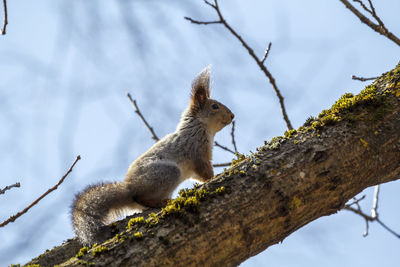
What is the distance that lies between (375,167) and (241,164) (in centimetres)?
89

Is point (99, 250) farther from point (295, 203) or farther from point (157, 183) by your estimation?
point (157, 183)

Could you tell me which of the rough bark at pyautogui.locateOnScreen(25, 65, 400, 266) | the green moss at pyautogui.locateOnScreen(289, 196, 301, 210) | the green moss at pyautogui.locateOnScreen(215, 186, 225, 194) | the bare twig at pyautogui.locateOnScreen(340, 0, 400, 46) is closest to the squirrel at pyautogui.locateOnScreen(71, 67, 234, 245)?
the rough bark at pyautogui.locateOnScreen(25, 65, 400, 266)

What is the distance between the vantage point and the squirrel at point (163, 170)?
3320 mm

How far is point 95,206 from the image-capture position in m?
3.45

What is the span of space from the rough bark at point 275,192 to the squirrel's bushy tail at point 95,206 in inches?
11.4

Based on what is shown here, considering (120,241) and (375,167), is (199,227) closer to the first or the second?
(120,241)

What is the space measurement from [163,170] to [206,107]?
1.81 metres

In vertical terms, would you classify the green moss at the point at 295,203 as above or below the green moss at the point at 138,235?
below

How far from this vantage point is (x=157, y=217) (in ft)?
7.77

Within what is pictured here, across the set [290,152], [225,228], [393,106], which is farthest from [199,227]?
[393,106]

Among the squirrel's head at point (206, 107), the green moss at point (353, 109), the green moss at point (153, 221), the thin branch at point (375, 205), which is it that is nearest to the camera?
the green moss at point (153, 221)

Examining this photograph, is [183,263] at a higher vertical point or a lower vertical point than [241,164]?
lower

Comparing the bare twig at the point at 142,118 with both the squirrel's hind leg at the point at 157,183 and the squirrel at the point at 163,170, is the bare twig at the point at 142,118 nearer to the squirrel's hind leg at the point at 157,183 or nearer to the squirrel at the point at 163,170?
the squirrel at the point at 163,170

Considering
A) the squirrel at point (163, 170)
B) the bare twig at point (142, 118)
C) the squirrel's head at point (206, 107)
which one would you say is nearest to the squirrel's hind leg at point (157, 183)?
the squirrel at point (163, 170)
